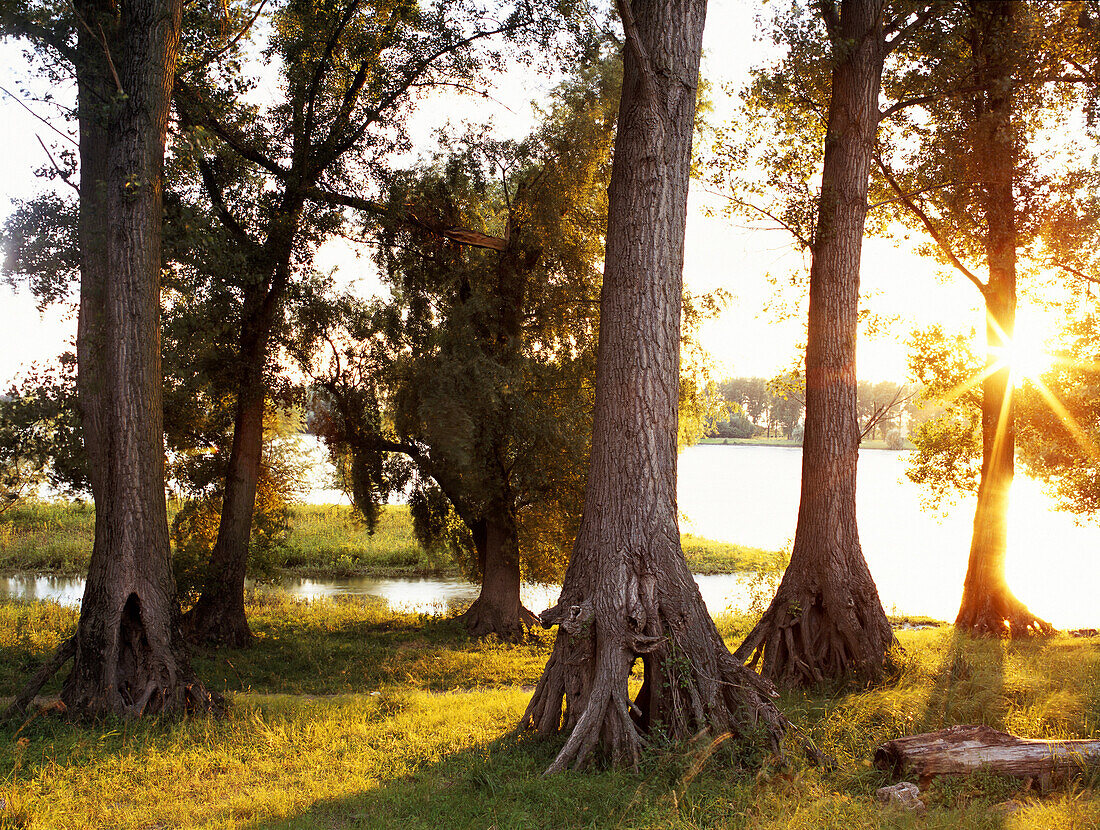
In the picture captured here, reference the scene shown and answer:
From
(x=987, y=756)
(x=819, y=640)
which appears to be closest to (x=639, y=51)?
(x=987, y=756)

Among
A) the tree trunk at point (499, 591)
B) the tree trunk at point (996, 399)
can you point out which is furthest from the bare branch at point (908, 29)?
the tree trunk at point (499, 591)

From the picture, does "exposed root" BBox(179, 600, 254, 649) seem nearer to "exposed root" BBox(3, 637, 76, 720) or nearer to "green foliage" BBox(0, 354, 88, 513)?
"green foliage" BBox(0, 354, 88, 513)

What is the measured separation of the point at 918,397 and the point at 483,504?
832 centimetres

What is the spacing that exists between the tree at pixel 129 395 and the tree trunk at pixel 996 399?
10.9 meters

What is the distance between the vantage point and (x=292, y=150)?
498 inches

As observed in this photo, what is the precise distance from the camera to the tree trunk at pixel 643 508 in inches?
212

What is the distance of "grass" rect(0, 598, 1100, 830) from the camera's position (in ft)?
14.0

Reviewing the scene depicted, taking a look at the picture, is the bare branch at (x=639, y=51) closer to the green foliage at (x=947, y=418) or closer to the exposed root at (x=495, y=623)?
the green foliage at (x=947, y=418)

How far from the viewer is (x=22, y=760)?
18.1 ft

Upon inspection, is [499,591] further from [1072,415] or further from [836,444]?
[1072,415]

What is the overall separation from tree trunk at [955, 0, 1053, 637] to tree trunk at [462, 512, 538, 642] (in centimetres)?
805

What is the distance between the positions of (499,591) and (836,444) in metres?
8.59

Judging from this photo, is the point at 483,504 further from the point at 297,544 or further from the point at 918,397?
the point at 297,544

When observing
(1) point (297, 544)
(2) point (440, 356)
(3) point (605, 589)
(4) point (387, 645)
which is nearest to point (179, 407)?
(2) point (440, 356)
